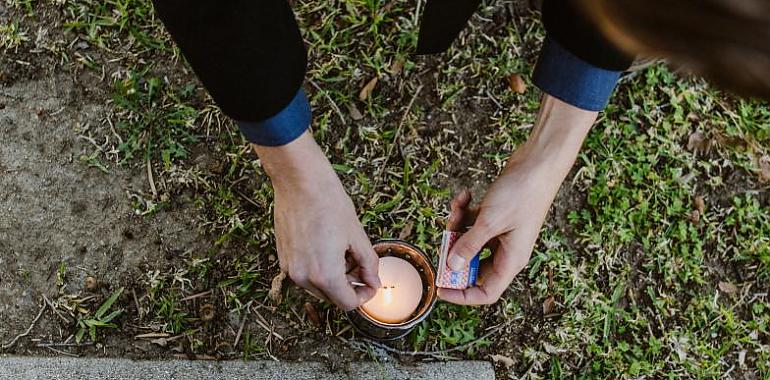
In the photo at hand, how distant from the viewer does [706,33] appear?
34.7 inches

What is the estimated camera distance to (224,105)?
1.55 meters

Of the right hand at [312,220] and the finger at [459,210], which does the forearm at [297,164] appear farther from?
the finger at [459,210]

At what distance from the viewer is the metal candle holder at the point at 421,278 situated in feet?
6.97

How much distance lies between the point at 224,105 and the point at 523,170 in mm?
865

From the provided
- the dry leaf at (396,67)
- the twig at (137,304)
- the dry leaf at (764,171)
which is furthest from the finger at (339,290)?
the dry leaf at (764,171)

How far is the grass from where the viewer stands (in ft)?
8.11

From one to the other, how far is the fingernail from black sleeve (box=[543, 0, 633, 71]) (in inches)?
25.5

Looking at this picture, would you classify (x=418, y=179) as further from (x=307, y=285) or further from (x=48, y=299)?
(x=48, y=299)

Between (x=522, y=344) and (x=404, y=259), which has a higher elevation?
(x=404, y=259)

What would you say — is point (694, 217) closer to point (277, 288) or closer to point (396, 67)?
point (396, 67)

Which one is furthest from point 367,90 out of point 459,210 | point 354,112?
point 459,210

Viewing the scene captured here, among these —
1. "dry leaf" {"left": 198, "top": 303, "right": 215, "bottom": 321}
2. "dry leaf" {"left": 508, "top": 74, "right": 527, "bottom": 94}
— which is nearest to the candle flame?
"dry leaf" {"left": 198, "top": 303, "right": 215, "bottom": 321}

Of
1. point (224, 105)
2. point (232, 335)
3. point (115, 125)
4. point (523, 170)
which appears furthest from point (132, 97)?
point (523, 170)

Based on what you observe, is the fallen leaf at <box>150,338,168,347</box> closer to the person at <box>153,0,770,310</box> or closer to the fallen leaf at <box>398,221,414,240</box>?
the person at <box>153,0,770,310</box>
